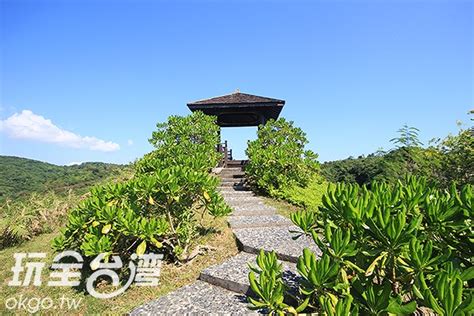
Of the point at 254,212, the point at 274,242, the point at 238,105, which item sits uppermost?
the point at 238,105

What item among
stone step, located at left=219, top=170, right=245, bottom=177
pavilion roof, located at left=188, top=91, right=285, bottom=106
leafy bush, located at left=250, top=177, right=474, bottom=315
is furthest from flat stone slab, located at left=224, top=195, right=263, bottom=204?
pavilion roof, located at left=188, top=91, right=285, bottom=106

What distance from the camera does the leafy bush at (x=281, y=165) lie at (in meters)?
8.36

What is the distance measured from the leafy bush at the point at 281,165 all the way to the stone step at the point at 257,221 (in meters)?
2.28

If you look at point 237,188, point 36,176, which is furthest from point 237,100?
point 36,176

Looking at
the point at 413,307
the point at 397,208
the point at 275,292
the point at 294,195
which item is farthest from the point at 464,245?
the point at 294,195

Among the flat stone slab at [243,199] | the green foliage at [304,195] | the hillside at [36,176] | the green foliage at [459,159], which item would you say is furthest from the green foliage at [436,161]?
the hillside at [36,176]

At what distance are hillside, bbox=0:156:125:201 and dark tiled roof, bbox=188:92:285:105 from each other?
7269mm

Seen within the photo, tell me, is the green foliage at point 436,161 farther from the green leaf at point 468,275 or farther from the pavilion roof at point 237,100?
the green leaf at point 468,275

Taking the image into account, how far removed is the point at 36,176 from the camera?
25.9 m

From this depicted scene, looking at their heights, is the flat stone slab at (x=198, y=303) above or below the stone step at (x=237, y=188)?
below

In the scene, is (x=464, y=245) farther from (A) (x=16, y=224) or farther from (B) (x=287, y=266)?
(A) (x=16, y=224)

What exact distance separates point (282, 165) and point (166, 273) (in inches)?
211

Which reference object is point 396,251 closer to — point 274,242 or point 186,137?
point 274,242

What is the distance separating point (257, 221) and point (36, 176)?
91.7 ft
